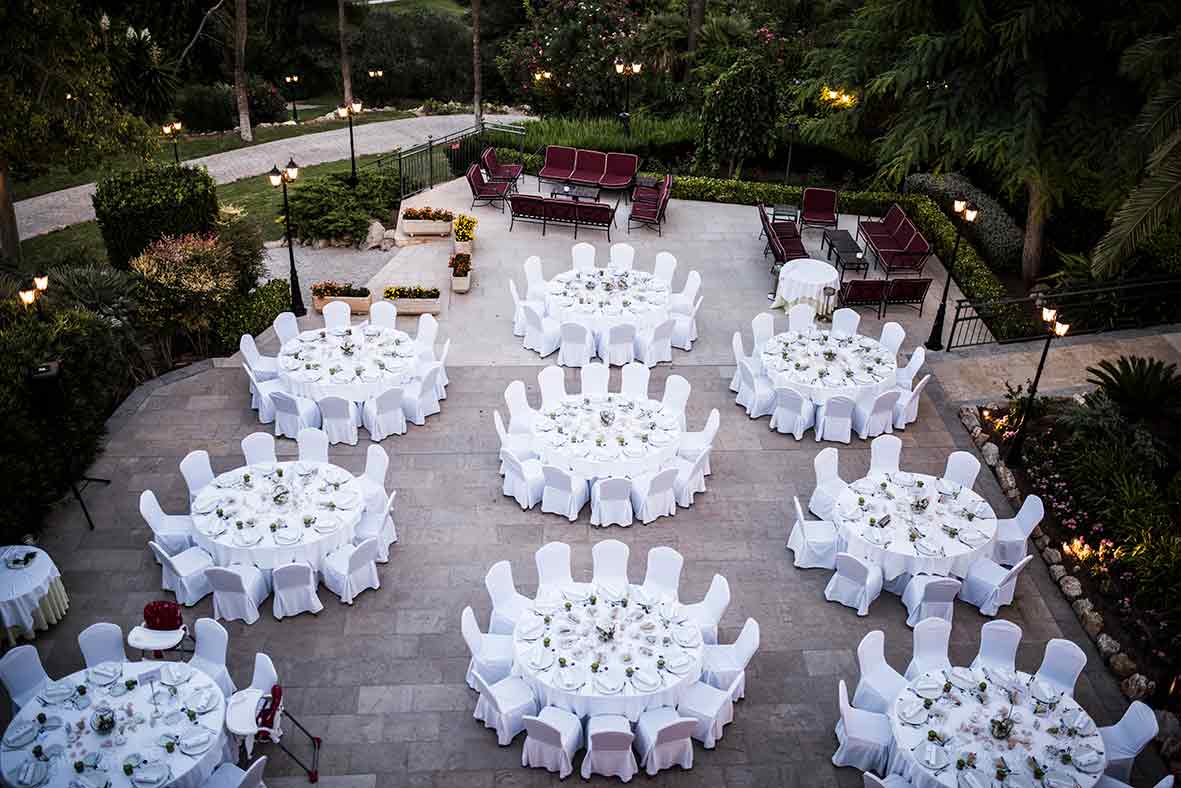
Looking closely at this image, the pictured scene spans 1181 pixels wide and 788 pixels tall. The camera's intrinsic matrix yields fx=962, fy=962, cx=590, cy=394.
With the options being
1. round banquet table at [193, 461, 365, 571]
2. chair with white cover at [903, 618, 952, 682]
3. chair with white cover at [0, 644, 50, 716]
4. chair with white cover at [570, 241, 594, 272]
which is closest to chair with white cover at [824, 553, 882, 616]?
chair with white cover at [903, 618, 952, 682]

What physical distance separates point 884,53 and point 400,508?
45.1ft

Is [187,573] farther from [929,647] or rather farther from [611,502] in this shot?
[929,647]

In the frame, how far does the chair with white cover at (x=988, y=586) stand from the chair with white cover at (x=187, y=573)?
30.2ft

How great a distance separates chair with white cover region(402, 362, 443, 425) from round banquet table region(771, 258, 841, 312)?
724 cm

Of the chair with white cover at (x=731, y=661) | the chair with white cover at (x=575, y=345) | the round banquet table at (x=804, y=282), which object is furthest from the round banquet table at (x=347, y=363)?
the round banquet table at (x=804, y=282)

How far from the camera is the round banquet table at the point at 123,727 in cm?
849

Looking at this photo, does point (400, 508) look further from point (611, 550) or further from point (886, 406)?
point (886, 406)

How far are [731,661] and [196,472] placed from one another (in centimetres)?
714

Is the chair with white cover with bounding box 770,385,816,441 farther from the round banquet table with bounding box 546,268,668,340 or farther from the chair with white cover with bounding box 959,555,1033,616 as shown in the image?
the chair with white cover with bounding box 959,555,1033,616

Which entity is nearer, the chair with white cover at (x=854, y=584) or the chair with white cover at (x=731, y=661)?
the chair with white cover at (x=731, y=661)

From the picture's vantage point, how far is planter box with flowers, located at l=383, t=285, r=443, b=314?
59.7 feet

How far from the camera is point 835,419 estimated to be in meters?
14.8

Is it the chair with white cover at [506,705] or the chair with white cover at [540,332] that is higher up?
the chair with white cover at [540,332]

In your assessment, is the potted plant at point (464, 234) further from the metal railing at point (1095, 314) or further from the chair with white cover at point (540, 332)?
the metal railing at point (1095, 314)
